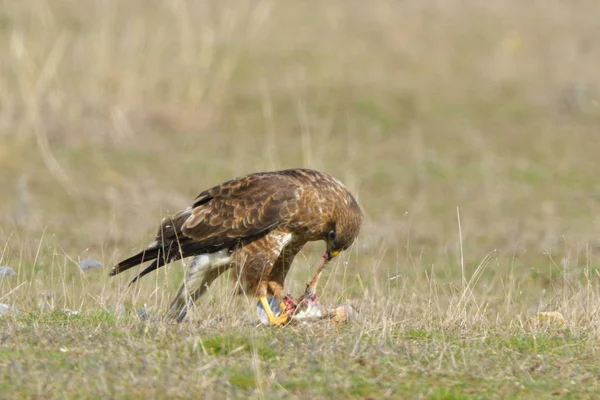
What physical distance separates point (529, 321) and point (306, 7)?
63.9ft

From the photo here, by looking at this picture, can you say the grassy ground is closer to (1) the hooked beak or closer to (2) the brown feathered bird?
(2) the brown feathered bird

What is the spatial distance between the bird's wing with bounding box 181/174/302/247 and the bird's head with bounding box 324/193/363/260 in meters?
0.30

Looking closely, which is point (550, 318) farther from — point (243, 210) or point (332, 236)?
point (243, 210)

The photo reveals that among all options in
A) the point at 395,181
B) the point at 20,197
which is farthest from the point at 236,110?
the point at 20,197

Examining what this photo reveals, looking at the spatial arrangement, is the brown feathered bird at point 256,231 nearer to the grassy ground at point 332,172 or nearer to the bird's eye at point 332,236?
the bird's eye at point 332,236

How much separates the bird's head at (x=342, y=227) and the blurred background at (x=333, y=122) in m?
1.39

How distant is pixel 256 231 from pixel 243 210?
0.18 metres

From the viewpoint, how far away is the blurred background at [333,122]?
509 inches

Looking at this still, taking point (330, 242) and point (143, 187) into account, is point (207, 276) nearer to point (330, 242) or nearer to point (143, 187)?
point (330, 242)

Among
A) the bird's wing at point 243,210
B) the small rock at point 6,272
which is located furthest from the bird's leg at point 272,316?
the small rock at point 6,272

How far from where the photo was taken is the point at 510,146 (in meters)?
17.8

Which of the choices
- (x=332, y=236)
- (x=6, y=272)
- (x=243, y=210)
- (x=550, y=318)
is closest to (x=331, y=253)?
(x=332, y=236)

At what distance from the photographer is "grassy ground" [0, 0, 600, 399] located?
5.77 metres

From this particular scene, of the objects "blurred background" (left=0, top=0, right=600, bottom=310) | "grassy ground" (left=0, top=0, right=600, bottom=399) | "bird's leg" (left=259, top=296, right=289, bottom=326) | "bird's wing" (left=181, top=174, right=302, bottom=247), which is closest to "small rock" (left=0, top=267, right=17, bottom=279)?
"grassy ground" (left=0, top=0, right=600, bottom=399)
